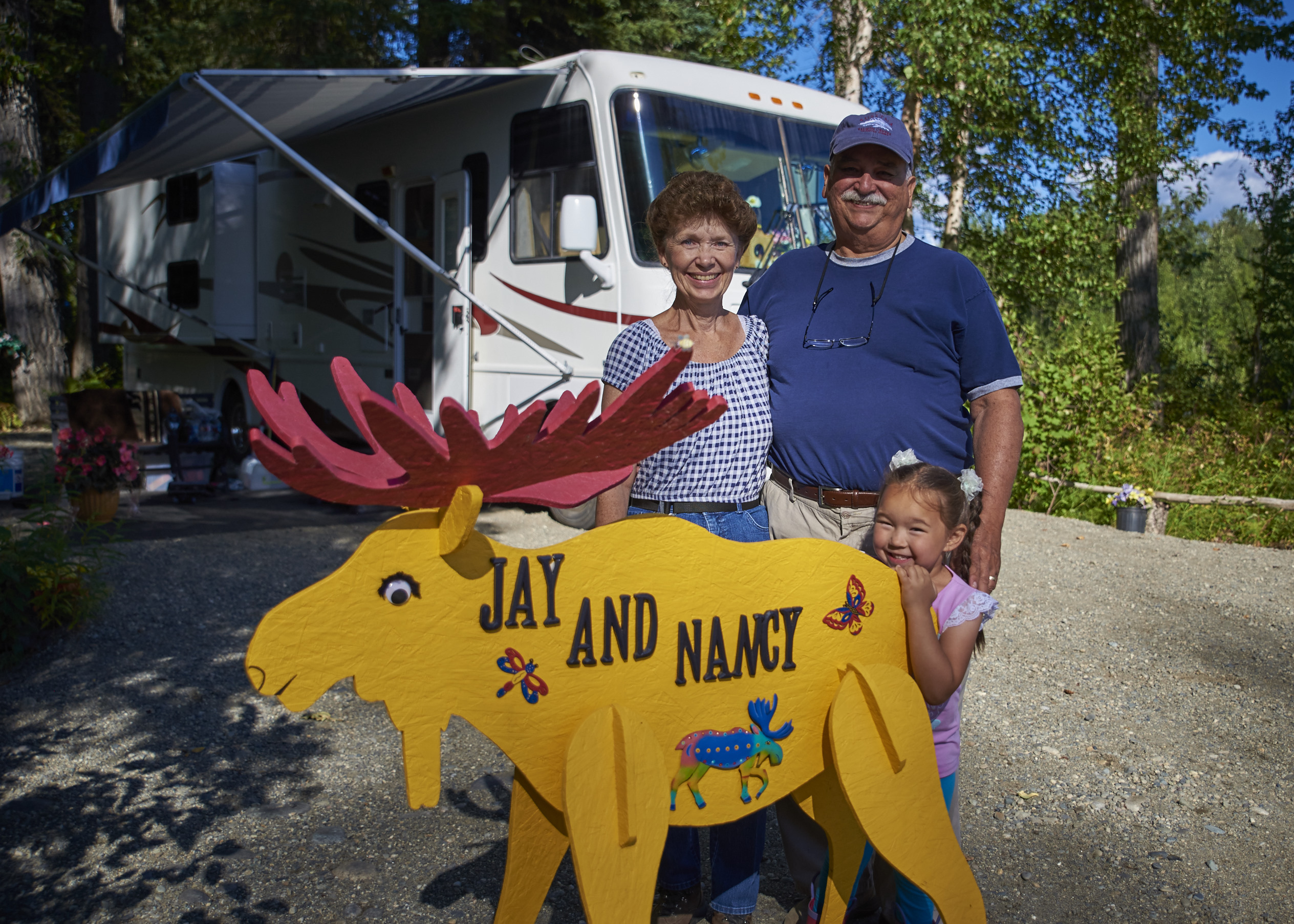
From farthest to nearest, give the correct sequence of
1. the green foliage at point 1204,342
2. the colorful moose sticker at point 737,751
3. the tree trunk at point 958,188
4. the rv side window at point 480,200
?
the green foliage at point 1204,342
the tree trunk at point 958,188
the rv side window at point 480,200
the colorful moose sticker at point 737,751

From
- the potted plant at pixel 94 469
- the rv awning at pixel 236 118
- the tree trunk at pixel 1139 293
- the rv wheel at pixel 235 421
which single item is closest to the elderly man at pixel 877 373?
the rv awning at pixel 236 118

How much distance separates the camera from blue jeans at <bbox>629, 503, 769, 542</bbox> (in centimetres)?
221

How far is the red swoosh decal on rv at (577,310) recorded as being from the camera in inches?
235

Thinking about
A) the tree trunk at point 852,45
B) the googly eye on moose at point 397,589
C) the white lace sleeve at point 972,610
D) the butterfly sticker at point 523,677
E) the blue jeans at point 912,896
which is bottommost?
the blue jeans at point 912,896

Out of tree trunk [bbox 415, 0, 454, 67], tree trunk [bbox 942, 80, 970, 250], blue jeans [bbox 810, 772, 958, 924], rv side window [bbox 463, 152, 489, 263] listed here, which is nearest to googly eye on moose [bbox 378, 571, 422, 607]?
blue jeans [bbox 810, 772, 958, 924]

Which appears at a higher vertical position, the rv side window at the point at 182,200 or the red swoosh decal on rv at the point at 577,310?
the rv side window at the point at 182,200

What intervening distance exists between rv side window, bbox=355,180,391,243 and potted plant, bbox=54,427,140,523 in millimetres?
2542

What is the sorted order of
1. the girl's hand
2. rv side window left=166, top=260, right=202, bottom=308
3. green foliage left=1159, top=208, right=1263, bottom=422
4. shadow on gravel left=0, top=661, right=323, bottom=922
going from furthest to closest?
green foliage left=1159, top=208, right=1263, bottom=422, rv side window left=166, top=260, right=202, bottom=308, shadow on gravel left=0, top=661, right=323, bottom=922, the girl's hand

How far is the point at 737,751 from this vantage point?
1.87 metres

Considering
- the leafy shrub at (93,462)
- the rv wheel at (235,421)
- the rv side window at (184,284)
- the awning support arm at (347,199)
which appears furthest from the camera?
the rv side window at (184,284)

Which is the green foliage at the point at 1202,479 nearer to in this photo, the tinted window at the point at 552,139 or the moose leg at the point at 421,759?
the tinted window at the point at 552,139

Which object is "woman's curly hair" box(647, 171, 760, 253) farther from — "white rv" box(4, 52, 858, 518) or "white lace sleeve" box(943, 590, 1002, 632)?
"white rv" box(4, 52, 858, 518)

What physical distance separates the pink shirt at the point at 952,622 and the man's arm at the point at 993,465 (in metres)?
0.08

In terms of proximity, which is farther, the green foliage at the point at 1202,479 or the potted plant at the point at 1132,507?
the green foliage at the point at 1202,479
